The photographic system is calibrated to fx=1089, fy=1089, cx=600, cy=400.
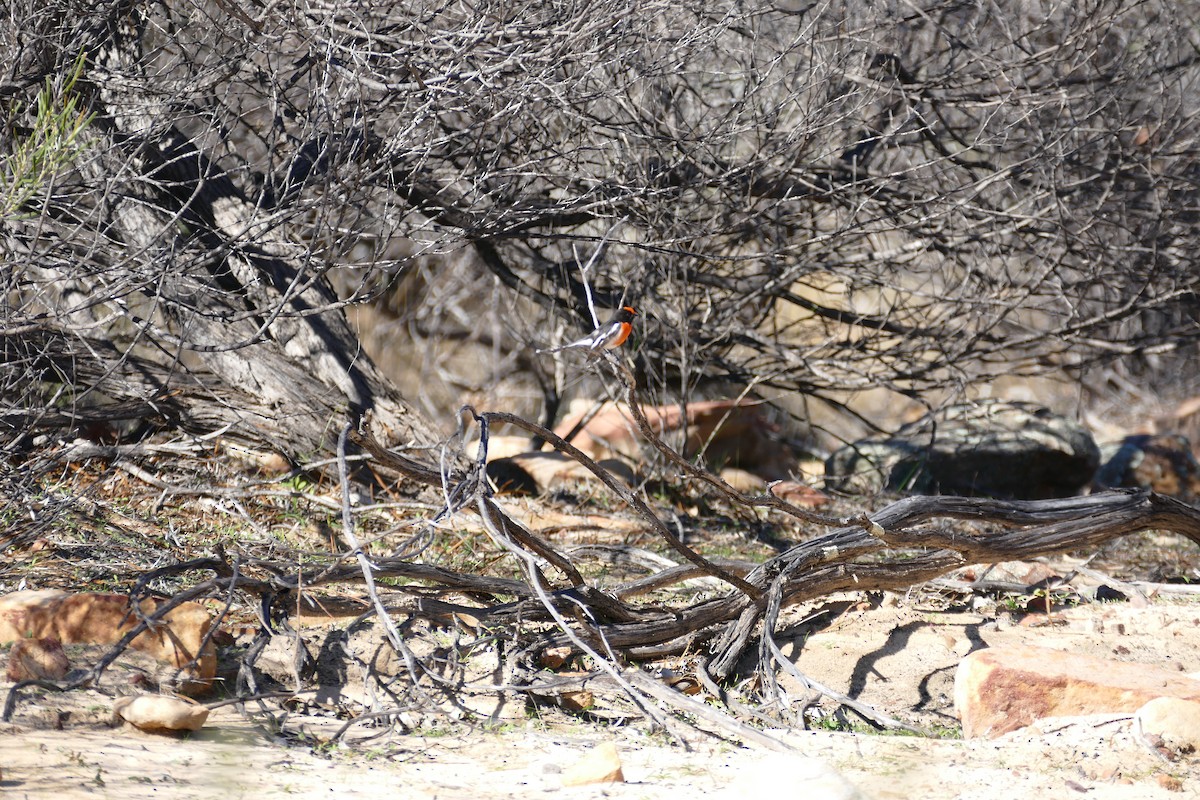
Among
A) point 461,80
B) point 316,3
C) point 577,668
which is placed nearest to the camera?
point 577,668

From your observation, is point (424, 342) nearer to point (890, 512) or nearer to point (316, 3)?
point (316, 3)

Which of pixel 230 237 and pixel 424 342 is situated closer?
pixel 230 237

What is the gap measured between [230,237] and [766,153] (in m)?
2.89

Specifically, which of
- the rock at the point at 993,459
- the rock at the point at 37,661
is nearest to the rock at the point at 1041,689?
the rock at the point at 37,661

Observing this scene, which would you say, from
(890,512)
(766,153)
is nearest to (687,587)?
(890,512)

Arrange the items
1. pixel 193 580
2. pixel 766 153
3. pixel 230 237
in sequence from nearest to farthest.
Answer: pixel 193 580
pixel 230 237
pixel 766 153

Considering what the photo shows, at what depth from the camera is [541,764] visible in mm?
2934

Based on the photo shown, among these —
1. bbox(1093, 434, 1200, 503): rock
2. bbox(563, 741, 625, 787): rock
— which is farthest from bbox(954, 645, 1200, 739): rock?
bbox(1093, 434, 1200, 503): rock

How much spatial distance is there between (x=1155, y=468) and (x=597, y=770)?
23.3 ft

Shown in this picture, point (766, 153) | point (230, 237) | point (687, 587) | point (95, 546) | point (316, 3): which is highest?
point (316, 3)

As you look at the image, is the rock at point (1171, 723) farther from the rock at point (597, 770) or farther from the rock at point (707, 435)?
the rock at point (707, 435)

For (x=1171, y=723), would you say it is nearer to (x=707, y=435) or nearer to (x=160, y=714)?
(x=160, y=714)

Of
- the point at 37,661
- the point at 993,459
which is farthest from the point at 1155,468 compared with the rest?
the point at 37,661

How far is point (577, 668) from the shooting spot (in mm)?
3789
